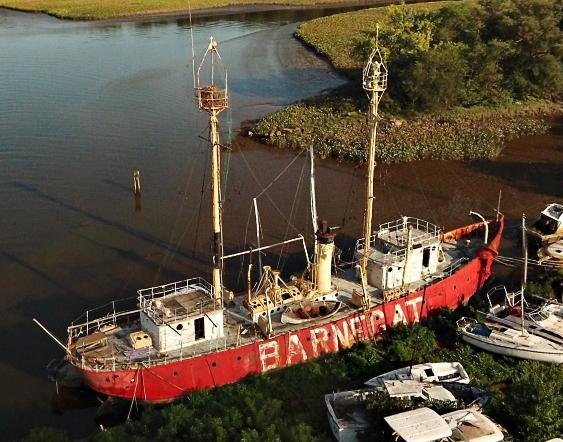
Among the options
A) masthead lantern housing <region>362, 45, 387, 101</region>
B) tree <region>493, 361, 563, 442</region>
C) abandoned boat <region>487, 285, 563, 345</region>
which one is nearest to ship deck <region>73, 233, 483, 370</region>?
abandoned boat <region>487, 285, 563, 345</region>

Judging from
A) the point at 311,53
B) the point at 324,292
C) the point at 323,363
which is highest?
the point at 311,53

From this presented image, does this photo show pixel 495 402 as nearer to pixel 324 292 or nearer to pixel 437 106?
pixel 324 292

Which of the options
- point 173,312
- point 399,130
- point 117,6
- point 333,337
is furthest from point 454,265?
point 117,6

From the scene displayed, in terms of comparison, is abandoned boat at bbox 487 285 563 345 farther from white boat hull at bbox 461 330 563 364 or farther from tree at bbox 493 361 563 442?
tree at bbox 493 361 563 442

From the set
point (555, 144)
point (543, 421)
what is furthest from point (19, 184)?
point (555, 144)

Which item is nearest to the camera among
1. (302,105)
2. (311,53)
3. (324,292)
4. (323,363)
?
(323,363)

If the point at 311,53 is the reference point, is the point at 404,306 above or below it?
below

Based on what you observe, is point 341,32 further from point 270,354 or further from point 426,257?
point 270,354
